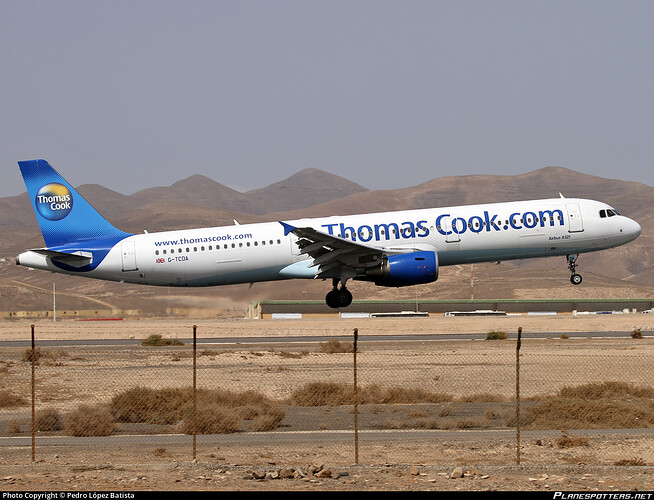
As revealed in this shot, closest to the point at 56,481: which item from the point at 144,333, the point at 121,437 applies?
the point at 121,437

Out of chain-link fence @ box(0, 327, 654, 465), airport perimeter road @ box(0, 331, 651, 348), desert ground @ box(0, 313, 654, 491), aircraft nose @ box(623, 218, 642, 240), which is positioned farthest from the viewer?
Result: airport perimeter road @ box(0, 331, 651, 348)

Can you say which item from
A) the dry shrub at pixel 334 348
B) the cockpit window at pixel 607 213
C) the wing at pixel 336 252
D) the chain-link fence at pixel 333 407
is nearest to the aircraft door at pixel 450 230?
the wing at pixel 336 252

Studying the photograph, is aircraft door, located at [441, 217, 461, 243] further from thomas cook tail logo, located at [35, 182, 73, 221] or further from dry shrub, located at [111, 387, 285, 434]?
thomas cook tail logo, located at [35, 182, 73, 221]

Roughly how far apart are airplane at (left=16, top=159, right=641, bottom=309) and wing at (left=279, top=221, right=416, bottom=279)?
4 centimetres

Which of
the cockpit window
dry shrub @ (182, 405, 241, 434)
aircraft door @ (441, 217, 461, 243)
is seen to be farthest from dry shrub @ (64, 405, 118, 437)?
the cockpit window

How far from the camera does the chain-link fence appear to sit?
18.3 meters

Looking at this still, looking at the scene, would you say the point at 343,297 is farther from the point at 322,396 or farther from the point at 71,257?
the point at 322,396

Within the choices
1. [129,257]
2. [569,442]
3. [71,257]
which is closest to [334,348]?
[129,257]

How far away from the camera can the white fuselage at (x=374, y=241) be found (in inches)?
1471

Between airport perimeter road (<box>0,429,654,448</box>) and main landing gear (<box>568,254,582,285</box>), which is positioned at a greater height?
main landing gear (<box>568,254,582,285</box>)

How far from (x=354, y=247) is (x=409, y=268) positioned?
7.84 feet

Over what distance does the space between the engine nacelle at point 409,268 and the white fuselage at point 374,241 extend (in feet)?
2.93

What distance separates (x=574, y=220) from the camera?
38.2 metres

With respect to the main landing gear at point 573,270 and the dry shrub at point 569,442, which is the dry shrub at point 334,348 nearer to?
the main landing gear at point 573,270
